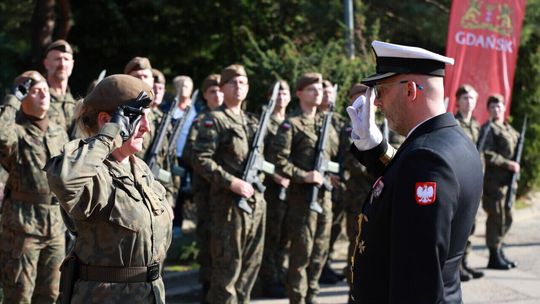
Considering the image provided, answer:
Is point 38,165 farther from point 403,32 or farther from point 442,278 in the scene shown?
point 403,32

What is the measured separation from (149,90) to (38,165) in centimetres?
226

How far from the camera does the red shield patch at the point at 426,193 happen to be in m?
2.71

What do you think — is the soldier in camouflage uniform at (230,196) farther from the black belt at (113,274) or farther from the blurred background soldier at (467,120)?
the blurred background soldier at (467,120)

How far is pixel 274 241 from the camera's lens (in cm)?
790

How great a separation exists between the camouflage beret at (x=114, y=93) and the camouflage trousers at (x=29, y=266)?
93.4 inches

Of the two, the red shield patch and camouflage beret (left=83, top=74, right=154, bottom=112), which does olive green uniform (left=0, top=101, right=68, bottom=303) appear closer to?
camouflage beret (left=83, top=74, right=154, bottom=112)

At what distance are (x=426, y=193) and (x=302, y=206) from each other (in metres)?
4.77

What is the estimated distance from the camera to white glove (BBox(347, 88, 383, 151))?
3.37 m

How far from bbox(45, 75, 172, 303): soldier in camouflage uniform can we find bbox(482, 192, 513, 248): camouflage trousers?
6586 millimetres

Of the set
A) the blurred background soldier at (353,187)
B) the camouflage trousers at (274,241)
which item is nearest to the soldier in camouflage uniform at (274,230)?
the camouflage trousers at (274,241)

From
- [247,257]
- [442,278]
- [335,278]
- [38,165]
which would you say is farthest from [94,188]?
[335,278]

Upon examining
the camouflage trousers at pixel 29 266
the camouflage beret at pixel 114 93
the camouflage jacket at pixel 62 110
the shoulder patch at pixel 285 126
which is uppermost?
the camouflage beret at pixel 114 93

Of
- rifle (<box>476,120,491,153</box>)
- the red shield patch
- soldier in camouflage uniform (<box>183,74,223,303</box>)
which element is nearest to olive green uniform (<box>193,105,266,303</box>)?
soldier in camouflage uniform (<box>183,74,223,303</box>)

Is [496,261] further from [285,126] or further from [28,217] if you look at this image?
[28,217]
